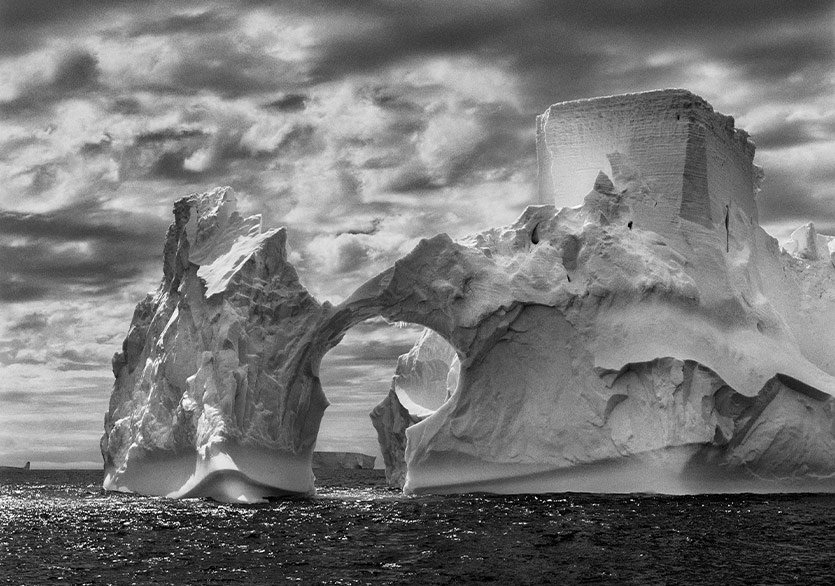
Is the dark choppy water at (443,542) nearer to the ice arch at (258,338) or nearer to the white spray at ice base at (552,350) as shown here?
the white spray at ice base at (552,350)

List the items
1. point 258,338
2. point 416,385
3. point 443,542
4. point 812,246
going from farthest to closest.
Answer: point 416,385 → point 812,246 → point 258,338 → point 443,542

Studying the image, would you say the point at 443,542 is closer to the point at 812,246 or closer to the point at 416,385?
the point at 416,385

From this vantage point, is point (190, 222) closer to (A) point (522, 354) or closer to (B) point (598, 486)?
(A) point (522, 354)

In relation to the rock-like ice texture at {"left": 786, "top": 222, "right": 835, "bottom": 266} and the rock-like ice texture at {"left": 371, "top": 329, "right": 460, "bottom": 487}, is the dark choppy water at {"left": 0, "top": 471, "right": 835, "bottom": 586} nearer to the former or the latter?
the rock-like ice texture at {"left": 371, "top": 329, "right": 460, "bottom": 487}

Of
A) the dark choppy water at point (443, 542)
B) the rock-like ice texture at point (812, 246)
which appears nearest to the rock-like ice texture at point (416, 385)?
the dark choppy water at point (443, 542)

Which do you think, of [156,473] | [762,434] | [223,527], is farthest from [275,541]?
[762,434]

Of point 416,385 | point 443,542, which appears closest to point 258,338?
point 416,385
